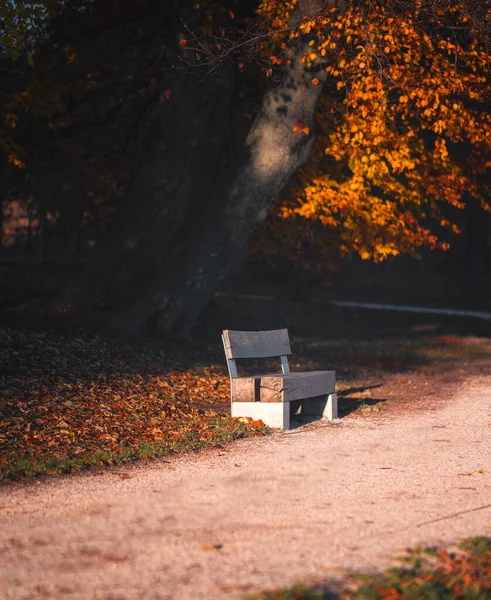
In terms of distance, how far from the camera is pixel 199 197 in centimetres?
1797

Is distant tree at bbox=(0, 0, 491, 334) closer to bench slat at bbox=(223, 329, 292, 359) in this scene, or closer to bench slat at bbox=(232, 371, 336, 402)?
bench slat at bbox=(223, 329, 292, 359)

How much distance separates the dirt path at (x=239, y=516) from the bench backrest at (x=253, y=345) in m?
1.30

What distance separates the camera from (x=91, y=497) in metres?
6.97

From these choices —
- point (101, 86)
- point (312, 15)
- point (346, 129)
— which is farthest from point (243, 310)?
point (312, 15)

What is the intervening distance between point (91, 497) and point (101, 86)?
578 inches

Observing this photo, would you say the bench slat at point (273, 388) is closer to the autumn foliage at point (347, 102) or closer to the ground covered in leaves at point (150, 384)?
the ground covered in leaves at point (150, 384)

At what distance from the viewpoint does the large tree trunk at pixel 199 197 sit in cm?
1603

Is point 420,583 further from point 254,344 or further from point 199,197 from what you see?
point 199,197

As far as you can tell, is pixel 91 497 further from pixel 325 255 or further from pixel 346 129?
pixel 325 255

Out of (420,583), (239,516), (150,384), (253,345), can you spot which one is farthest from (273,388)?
(420,583)

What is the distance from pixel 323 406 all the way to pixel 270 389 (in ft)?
3.77

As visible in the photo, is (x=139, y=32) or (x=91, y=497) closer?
(x=91, y=497)

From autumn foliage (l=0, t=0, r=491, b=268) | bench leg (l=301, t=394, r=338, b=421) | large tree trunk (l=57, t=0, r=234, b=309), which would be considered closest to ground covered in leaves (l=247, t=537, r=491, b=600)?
bench leg (l=301, t=394, r=338, b=421)

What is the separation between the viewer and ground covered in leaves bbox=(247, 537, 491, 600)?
185 inches
